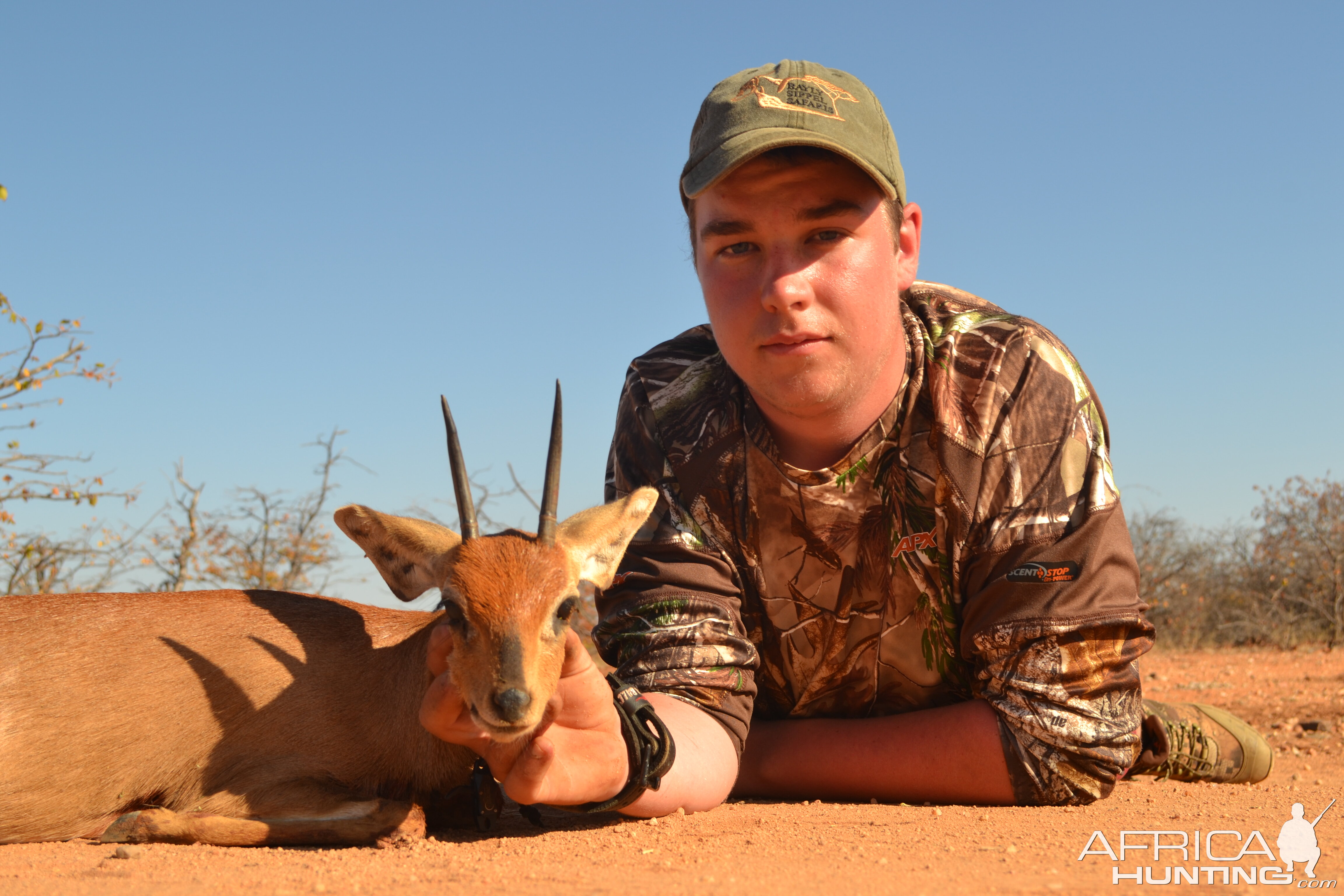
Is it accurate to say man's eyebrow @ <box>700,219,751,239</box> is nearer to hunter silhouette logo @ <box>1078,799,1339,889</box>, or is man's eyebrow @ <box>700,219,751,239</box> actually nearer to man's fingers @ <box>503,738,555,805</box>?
man's fingers @ <box>503,738,555,805</box>

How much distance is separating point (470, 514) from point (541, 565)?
1.28ft

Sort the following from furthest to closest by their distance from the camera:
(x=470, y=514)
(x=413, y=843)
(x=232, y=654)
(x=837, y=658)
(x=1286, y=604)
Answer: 1. (x=1286, y=604)
2. (x=837, y=658)
3. (x=232, y=654)
4. (x=470, y=514)
5. (x=413, y=843)

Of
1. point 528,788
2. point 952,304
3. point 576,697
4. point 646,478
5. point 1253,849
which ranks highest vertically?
point 952,304

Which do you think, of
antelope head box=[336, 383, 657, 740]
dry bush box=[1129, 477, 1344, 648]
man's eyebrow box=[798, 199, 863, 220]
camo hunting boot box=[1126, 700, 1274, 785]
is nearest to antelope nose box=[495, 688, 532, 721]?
antelope head box=[336, 383, 657, 740]

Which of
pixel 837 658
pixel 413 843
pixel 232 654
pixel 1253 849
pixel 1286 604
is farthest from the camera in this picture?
pixel 1286 604

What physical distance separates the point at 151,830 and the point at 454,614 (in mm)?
1401

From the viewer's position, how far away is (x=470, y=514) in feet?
14.7

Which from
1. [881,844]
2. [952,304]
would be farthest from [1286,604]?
[881,844]

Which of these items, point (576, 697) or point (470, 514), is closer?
point (576, 697)

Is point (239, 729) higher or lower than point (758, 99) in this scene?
lower

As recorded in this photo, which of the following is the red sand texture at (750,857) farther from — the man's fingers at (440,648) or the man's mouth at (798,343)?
the man's mouth at (798,343)

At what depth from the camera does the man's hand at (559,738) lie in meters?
3.94

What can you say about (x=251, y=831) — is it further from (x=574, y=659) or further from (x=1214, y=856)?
(x=1214, y=856)

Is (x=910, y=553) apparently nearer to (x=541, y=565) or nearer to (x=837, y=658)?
(x=837, y=658)
